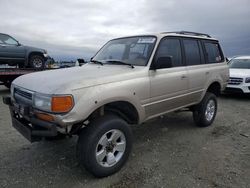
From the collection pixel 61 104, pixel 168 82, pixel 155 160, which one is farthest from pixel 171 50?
pixel 61 104

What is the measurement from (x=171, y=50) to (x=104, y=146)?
223cm

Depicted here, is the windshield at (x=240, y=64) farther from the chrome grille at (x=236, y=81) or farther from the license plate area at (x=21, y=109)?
the license plate area at (x=21, y=109)

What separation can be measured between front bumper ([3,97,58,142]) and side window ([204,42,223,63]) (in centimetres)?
386

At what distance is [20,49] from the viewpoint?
10266 millimetres

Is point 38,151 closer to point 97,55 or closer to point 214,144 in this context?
point 97,55

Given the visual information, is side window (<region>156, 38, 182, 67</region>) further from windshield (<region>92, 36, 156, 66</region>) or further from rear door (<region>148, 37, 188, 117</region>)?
windshield (<region>92, 36, 156, 66</region>)

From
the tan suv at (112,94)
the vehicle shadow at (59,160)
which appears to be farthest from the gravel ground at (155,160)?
the tan suv at (112,94)

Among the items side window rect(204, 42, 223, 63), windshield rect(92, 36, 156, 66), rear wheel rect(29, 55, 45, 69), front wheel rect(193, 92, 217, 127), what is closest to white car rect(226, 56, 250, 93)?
side window rect(204, 42, 223, 63)

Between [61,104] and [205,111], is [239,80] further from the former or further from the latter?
[61,104]

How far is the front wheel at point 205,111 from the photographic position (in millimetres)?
5363

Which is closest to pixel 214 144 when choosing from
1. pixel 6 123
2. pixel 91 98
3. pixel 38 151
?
pixel 91 98

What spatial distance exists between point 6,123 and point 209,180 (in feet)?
15.1

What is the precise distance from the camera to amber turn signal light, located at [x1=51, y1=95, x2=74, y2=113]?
9.36 ft

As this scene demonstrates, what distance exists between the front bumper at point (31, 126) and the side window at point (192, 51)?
2974 mm
